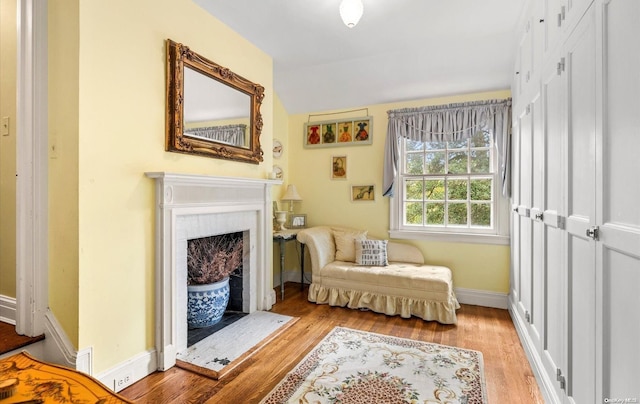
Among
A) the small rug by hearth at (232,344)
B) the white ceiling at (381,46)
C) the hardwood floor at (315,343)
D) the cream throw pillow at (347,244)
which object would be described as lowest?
the hardwood floor at (315,343)

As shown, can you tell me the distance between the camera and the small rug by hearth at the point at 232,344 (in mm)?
2143

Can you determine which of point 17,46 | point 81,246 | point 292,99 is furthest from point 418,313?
point 17,46

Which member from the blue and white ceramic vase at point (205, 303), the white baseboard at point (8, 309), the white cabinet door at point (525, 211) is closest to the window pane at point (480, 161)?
the white cabinet door at point (525, 211)

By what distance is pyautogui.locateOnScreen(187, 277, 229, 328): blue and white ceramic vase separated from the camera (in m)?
2.62

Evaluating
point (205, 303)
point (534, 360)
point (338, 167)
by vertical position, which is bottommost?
point (534, 360)

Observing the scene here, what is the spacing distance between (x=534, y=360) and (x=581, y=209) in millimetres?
1280

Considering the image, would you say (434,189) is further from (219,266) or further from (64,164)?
(64,164)

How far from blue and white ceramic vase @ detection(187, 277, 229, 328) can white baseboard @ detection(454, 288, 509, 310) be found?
2614 millimetres

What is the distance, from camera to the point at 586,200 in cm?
128

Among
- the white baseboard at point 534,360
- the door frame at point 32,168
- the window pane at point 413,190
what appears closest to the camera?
the white baseboard at point 534,360

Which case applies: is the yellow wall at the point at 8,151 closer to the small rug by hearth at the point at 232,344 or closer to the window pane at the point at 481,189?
the small rug by hearth at the point at 232,344

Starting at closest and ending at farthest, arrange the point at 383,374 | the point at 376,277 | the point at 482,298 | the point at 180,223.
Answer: the point at 383,374 → the point at 180,223 → the point at 376,277 → the point at 482,298

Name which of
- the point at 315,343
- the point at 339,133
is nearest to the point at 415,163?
the point at 339,133

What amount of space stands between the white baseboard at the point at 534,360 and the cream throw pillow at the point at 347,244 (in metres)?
1.70
